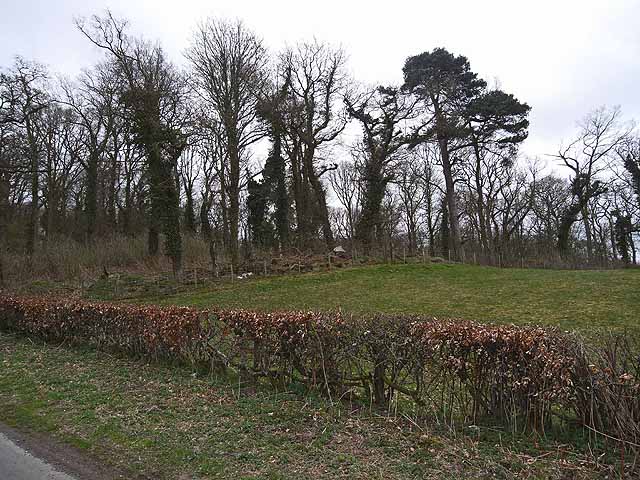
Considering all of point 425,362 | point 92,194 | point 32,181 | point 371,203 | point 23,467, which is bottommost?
point 23,467

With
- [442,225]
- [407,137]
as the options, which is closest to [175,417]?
[407,137]

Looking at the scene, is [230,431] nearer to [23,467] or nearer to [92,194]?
[23,467]

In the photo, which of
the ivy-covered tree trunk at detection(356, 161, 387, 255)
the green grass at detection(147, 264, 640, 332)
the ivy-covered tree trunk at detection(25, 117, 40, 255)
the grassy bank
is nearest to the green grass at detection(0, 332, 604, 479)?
the green grass at detection(147, 264, 640, 332)

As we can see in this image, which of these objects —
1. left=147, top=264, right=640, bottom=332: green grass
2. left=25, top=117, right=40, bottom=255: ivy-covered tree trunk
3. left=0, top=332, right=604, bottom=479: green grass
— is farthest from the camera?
left=25, top=117, right=40, bottom=255: ivy-covered tree trunk

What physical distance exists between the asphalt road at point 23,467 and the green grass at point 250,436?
1.16ft

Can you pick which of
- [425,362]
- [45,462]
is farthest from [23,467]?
[425,362]

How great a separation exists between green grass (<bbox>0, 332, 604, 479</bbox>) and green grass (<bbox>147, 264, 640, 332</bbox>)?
508cm

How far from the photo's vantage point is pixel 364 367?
5.00 metres

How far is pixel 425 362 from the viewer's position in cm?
454

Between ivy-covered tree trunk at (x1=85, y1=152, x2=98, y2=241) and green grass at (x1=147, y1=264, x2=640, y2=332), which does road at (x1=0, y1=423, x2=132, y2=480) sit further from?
ivy-covered tree trunk at (x1=85, y1=152, x2=98, y2=241)

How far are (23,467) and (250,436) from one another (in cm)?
198

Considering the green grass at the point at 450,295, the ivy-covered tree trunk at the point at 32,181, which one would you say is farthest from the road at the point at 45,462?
the ivy-covered tree trunk at the point at 32,181

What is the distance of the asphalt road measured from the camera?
3734mm

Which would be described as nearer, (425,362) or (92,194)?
(425,362)
